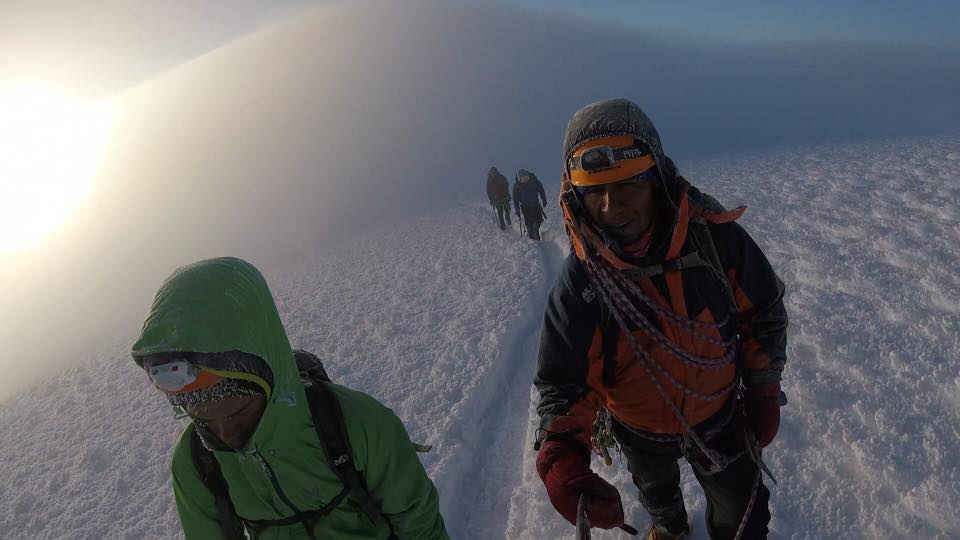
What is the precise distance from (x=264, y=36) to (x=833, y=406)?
85399 millimetres

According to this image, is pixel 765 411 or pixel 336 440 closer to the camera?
pixel 336 440

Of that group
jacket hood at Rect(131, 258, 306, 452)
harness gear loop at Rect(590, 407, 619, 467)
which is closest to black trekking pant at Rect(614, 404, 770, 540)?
harness gear loop at Rect(590, 407, 619, 467)

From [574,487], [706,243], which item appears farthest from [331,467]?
[706,243]

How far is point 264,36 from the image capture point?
72938 millimetres

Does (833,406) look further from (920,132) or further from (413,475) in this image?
(920,132)

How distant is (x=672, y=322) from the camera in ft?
6.43

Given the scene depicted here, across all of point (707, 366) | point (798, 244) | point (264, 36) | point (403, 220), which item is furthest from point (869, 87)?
point (264, 36)

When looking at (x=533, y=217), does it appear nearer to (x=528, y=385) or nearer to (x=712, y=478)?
(x=528, y=385)

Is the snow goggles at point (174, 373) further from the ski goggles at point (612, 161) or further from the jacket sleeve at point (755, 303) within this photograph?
the jacket sleeve at point (755, 303)

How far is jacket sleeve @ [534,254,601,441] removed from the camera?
1.99 meters

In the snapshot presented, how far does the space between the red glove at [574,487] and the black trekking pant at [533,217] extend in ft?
32.5

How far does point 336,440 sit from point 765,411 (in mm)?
1906

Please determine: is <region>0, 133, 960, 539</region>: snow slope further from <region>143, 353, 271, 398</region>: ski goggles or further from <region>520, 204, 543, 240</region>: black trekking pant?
<region>143, 353, 271, 398</region>: ski goggles

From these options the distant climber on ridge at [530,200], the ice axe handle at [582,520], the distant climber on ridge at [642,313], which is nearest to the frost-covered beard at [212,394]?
the distant climber on ridge at [642,313]
